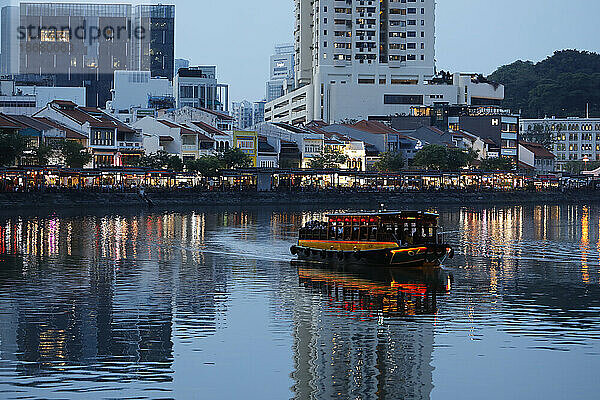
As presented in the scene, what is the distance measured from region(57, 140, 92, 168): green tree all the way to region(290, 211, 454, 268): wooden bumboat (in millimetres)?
59406

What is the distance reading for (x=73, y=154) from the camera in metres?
98.4

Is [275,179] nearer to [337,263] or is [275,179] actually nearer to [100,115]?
[100,115]

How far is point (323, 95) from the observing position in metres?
156

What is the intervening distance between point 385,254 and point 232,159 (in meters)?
68.8

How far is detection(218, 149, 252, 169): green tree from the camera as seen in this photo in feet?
355

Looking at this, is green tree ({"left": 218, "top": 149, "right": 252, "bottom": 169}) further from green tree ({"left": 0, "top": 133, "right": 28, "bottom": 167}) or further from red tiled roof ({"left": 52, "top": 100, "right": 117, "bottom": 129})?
green tree ({"left": 0, "top": 133, "right": 28, "bottom": 167})

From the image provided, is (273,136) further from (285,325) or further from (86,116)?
(285,325)

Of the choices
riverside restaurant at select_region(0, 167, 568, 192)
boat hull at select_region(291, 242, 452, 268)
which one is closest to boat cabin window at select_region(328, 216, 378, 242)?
boat hull at select_region(291, 242, 452, 268)

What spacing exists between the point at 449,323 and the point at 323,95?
5094 inches

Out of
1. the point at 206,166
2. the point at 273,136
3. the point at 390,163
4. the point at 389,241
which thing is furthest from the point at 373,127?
the point at 389,241

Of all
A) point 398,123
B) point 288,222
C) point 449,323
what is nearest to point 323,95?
point 398,123

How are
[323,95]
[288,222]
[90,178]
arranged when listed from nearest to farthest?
[288,222], [90,178], [323,95]

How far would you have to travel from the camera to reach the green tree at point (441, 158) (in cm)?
12238

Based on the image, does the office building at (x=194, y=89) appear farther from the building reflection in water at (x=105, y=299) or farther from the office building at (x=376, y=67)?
the building reflection in water at (x=105, y=299)
